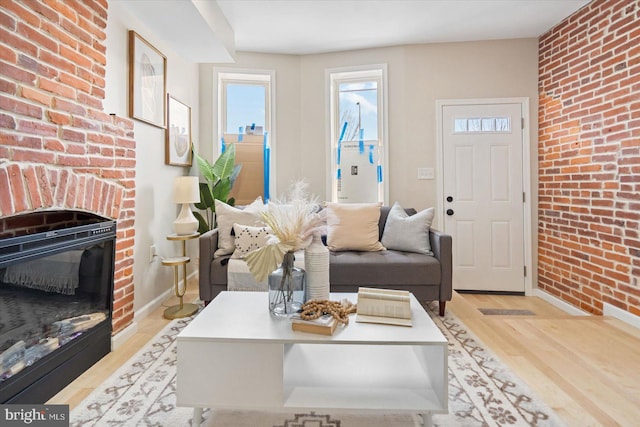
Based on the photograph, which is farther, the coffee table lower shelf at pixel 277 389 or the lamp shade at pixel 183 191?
the lamp shade at pixel 183 191

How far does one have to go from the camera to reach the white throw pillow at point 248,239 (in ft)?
8.81

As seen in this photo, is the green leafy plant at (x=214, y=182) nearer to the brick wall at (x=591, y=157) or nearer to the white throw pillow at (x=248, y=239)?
the white throw pillow at (x=248, y=239)

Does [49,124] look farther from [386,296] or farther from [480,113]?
[480,113]

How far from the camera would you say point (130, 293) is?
A: 7.82 feet

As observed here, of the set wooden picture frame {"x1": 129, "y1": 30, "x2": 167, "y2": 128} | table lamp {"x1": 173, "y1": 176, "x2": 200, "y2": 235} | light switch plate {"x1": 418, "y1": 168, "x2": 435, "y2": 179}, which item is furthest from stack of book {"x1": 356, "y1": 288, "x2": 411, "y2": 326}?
light switch plate {"x1": 418, "y1": 168, "x2": 435, "y2": 179}

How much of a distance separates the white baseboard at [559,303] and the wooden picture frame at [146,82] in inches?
158

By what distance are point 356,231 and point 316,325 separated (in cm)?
166

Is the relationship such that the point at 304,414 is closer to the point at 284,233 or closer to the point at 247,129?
the point at 284,233

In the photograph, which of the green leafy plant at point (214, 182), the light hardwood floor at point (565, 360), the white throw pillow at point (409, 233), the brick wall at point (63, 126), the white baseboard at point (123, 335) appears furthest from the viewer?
the green leafy plant at point (214, 182)

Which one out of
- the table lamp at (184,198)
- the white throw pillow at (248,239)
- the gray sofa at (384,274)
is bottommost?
the gray sofa at (384,274)

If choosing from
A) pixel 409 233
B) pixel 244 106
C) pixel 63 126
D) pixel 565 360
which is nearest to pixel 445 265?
pixel 409 233

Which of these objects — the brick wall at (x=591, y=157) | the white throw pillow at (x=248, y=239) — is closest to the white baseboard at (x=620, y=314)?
the brick wall at (x=591, y=157)

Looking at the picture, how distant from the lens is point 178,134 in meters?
3.27

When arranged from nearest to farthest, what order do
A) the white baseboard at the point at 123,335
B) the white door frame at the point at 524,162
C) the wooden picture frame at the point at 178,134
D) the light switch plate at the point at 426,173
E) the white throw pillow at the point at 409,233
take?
the white baseboard at the point at 123,335
the white throw pillow at the point at 409,233
the wooden picture frame at the point at 178,134
the white door frame at the point at 524,162
the light switch plate at the point at 426,173
